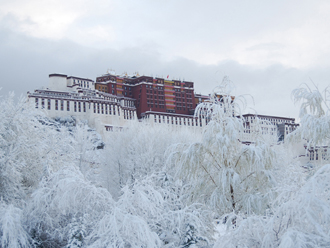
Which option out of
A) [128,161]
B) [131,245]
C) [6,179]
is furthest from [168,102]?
[131,245]

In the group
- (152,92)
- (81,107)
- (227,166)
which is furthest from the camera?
(152,92)

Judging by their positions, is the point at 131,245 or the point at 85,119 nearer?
the point at 131,245

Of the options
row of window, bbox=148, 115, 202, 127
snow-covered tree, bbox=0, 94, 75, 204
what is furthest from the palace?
snow-covered tree, bbox=0, 94, 75, 204

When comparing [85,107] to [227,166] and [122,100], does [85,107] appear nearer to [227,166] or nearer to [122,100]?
[122,100]

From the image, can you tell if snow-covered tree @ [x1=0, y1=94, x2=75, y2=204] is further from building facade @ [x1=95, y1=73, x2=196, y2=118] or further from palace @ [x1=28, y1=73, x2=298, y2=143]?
building facade @ [x1=95, y1=73, x2=196, y2=118]

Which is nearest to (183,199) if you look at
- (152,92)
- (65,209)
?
(65,209)

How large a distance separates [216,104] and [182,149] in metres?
2.44

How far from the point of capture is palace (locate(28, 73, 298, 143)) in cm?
9794

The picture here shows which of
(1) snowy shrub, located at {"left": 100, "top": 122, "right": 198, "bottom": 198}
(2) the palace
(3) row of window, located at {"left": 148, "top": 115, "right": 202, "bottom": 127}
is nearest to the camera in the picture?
(1) snowy shrub, located at {"left": 100, "top": 122, "right": 198, "bottom": 198}

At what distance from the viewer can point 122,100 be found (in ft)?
389

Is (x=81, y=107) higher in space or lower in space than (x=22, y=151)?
higher

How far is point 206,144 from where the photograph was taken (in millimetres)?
14734

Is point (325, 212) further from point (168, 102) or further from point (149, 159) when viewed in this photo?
point (168, 102)

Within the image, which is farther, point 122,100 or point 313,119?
point 122,100
